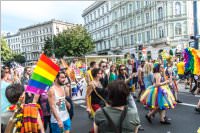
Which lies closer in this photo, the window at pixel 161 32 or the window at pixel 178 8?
the window at pixel 178 8

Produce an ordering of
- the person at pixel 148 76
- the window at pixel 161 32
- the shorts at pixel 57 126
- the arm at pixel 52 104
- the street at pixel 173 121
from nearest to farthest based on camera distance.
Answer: the arm at pixel 52 104
the shorts at pixel 57 126
the street at pixel 173 121
the person at pixel 148 76
the window at pixel 161 32

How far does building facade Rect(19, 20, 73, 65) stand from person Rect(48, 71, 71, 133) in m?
90.2

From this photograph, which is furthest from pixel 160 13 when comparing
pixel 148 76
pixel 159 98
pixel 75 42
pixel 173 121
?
pixel 159 98

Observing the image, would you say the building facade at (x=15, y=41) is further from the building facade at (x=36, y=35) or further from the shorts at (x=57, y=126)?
the shorts at (x=57, y=126)

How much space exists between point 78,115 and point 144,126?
2579 mm

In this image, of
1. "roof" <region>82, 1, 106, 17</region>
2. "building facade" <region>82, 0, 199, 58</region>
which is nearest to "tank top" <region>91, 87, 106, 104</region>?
"building facade" <region>82, 0, 199, 58</region>

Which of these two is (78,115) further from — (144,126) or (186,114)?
(186,114)

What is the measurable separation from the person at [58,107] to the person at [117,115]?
4.76 ft

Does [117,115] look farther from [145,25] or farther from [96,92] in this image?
[145,25]

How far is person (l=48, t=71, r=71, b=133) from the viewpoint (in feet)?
12.5

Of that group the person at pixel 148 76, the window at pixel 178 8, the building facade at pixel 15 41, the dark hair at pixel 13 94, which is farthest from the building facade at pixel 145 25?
the building facade at pixel 15 41

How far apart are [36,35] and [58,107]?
10020cm

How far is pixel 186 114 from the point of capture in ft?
24.0

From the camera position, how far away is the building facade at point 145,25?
39.8 metres
